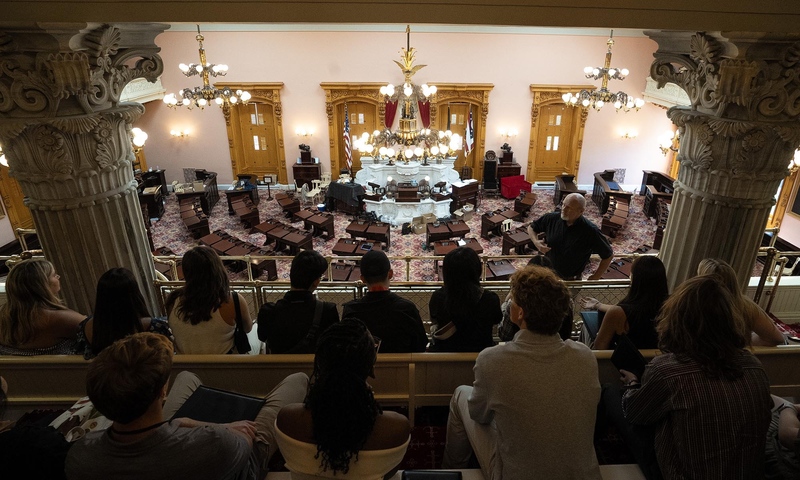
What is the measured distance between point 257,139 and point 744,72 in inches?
551

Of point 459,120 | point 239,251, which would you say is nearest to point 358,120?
point 459,120

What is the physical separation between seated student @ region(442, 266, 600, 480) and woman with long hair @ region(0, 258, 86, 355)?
8.02 feet

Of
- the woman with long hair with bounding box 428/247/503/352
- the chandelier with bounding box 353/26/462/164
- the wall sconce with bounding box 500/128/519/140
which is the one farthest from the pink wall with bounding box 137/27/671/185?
the woman with long hair with bounding box 428/247/503/352

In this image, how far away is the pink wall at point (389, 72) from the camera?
13.9 m

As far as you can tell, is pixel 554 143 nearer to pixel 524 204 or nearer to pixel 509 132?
pixel 509 132

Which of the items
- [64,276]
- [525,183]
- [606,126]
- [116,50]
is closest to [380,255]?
[116,50]

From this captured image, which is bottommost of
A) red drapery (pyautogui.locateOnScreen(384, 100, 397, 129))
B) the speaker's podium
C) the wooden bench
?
the speaker's podium

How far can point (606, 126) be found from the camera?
1479 cm

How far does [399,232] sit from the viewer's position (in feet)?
39.1

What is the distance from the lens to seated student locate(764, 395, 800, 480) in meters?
1.97

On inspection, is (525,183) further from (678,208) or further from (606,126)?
(678,208)

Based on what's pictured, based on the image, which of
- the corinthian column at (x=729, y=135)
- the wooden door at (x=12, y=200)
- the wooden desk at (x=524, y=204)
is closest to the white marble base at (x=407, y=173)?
the wooden desk at (x=524, y=204)

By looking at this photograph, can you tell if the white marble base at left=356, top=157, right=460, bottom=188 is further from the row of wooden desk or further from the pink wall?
the row of wooden desk

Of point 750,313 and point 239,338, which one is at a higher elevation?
point 750,313
